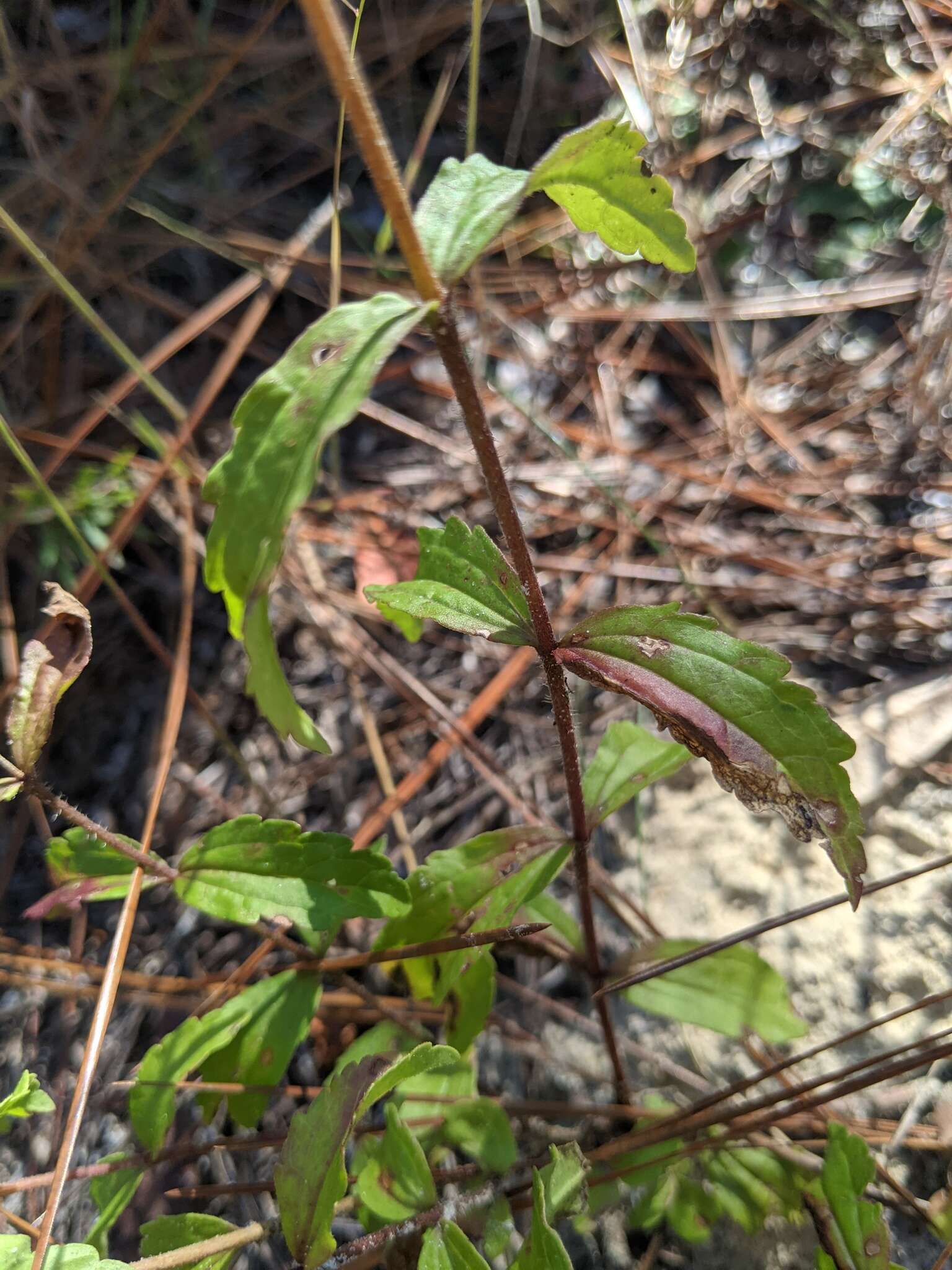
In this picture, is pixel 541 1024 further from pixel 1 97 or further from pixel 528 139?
pixel 1 97

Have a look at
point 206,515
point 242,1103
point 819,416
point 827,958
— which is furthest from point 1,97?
point 827,958

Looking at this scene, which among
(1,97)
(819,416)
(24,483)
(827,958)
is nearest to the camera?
(827,958)

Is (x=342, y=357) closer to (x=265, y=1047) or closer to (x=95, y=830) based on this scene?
(x=95, y=830)

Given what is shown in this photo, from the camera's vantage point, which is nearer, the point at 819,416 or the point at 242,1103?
the point at 242,1103

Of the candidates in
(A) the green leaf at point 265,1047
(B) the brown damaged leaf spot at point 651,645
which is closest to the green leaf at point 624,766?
(B) the brown damaged leaf spot at point 651,645

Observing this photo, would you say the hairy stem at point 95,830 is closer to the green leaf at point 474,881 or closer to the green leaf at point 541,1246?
the green leaf at point 474,881
